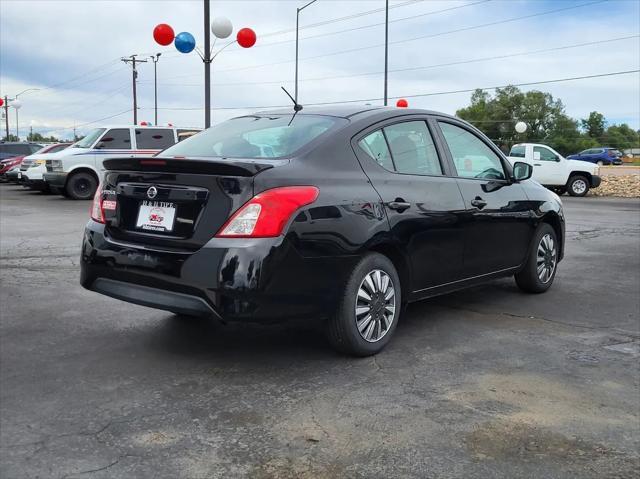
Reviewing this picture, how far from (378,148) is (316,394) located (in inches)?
67.6

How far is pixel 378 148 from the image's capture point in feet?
14.4

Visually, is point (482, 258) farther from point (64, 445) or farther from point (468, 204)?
point (64, 445)

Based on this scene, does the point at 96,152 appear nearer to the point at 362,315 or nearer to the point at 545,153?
the point at 545,153

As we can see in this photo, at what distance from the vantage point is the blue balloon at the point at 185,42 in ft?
48.0

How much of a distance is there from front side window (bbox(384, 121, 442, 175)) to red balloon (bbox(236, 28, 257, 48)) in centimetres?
1070

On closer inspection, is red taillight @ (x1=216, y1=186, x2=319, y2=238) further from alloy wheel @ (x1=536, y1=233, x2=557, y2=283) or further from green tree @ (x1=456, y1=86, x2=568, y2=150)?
green tree @ (x1=456, y1=86, x2=568, y2=150)

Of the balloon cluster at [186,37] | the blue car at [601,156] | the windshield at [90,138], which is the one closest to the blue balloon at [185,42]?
the balloon cluster at [186,37]

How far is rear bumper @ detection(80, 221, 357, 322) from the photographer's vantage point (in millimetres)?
3525

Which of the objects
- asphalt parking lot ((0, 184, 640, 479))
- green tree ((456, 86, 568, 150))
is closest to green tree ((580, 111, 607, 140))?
green tree ((456, 86, 568, 150))

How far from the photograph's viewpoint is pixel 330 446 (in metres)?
2.91

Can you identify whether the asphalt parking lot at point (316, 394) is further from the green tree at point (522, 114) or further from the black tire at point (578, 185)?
the green tree at point (522, 114)

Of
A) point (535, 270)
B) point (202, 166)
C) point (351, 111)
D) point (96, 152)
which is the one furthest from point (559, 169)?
point (202, 166)

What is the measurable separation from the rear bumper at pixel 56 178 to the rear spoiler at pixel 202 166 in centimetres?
1473

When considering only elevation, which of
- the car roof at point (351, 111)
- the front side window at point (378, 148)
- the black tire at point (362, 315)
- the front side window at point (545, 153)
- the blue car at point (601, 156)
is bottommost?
the black tire at point (362, 315)
